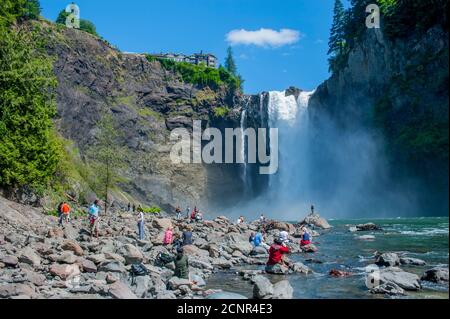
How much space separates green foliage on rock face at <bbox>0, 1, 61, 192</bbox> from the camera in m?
25.0

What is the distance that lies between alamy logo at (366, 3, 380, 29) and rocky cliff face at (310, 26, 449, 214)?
0.81m

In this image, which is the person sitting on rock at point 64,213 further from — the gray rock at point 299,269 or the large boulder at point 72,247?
the gray rock at point 299,269

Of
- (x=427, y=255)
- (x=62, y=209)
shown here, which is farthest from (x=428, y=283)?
(x=62, y=209)

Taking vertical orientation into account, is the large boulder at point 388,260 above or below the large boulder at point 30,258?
below

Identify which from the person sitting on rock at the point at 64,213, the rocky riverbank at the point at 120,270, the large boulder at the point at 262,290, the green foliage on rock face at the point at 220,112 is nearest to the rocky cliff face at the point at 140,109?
the green foliage on rock face at the point at 220,112

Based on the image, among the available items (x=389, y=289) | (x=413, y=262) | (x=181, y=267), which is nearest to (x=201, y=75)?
(x=413, y=262)

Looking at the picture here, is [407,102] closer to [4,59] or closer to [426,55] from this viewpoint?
[426,55]

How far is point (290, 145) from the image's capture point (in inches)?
2717

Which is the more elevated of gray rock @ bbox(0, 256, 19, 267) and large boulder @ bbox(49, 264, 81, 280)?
gray rock @ bbox(0, 256, 19, 267)

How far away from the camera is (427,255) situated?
17.2 metres

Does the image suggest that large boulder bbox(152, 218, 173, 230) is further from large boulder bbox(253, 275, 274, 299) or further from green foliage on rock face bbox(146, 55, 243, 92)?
green foliage on rock face bbox(146, 55, 243, 92)

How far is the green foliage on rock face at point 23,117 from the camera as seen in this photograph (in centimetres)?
2502

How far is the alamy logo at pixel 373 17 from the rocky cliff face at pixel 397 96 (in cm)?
81

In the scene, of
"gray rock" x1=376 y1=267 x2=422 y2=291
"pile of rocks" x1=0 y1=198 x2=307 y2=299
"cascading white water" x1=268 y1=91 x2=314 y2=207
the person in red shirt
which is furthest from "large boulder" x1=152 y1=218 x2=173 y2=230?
"cascading white water" x1=268 y1=91 x2=314 y2=207
